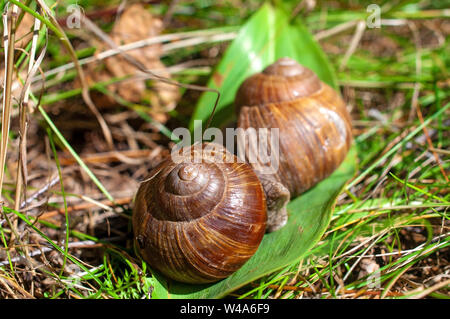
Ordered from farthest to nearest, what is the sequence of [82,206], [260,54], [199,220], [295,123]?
[260,54]
[82,206]
[295,123]
[199,220]

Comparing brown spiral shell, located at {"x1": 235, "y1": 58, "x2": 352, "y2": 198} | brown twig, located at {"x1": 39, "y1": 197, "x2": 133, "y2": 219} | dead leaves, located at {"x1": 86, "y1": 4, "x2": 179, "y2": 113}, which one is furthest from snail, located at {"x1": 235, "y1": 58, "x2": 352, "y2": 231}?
dead leaves, located at {"x1": 86, "y1": 4, "x2": 179, "y2": 113}

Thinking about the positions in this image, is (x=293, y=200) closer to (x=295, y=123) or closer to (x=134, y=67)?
(x=295, y=123)

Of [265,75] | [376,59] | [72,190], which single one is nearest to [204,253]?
[265,75]

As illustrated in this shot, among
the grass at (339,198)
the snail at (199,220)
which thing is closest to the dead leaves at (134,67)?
the grass at (339,198)

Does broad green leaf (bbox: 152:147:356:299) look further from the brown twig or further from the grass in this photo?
the brown twig

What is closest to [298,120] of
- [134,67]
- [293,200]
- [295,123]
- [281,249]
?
[295,123]
